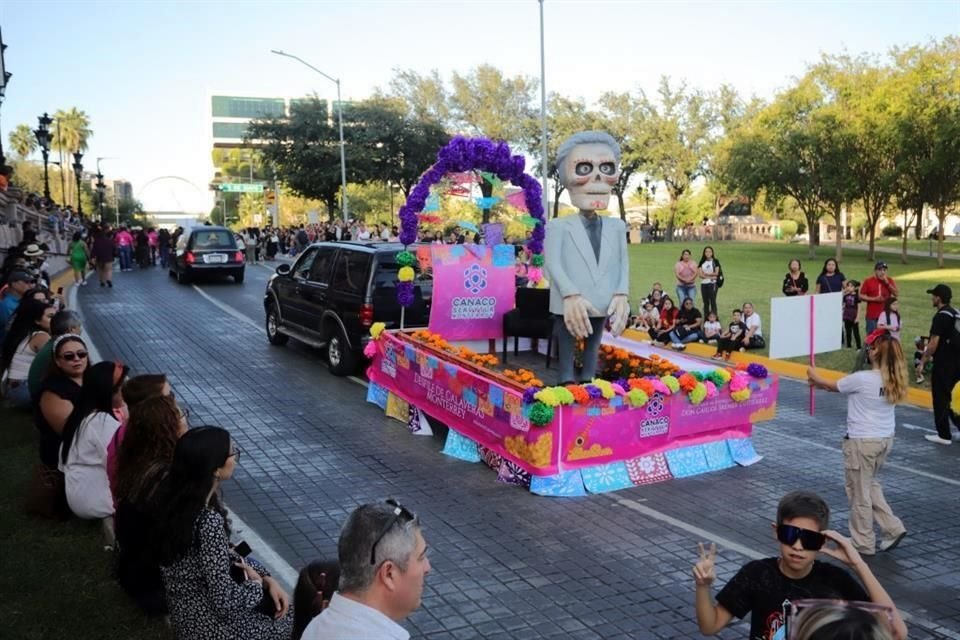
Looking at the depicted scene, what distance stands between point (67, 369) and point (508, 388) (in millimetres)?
3755

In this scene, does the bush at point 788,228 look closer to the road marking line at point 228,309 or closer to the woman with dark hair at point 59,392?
the road marking line at point 228,309

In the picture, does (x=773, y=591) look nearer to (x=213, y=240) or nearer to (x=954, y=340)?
(x=954, y=340)

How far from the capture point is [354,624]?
240cm

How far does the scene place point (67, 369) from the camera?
21.5ft

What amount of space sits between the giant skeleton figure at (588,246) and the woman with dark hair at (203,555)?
16.7ft

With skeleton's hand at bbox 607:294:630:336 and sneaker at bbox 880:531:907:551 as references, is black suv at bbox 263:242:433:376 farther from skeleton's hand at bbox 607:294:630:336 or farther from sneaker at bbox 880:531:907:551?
sneaker at bbox 880:531:907:551

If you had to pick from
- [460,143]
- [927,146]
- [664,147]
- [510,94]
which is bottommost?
[460,143]

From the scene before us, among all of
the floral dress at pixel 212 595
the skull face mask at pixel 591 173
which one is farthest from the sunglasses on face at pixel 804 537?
the skull face mask at pixel 591 173

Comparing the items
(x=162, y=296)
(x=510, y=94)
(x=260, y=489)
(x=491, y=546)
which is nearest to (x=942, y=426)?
(x=491, y=546)

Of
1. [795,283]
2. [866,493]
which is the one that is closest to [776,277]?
[795,283]

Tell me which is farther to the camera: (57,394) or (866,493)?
(57,394)

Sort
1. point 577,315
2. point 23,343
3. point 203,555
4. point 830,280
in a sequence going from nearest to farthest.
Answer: point 203,555 → point 577,315 → point 23,343 → point 830,280

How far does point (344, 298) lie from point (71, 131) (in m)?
85.1

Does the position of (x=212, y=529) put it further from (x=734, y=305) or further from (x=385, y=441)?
(x=734, y=305)
